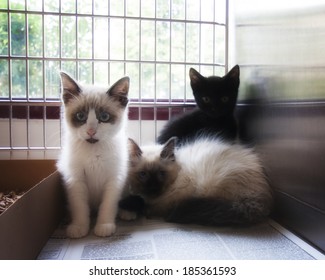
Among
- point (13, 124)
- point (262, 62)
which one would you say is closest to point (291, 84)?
point (262, 62)

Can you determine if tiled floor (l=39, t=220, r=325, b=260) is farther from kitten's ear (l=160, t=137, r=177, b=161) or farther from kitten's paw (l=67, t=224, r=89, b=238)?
kitten's ear (l=160, t=137, r=177, b=161)

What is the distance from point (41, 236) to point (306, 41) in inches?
41.6

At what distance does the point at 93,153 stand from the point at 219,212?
504 millimetres

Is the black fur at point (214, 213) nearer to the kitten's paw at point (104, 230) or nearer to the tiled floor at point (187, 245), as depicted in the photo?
the tiled floor at point (187, 245)

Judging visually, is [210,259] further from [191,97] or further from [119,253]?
[191,97]

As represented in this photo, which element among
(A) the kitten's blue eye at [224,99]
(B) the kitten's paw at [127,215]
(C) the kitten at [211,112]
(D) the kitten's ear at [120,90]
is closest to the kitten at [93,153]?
(D) the kitten's ear at [120,90]

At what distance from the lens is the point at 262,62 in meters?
1.38

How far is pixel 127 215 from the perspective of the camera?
4.23 feet

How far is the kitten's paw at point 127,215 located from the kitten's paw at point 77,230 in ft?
0.63

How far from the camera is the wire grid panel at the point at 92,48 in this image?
64.4 inches

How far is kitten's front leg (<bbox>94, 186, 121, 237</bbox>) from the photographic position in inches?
43.7

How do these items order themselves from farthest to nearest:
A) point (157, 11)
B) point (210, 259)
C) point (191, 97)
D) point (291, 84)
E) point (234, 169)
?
point (191, 97) → point (157, 11) → point (234, 169) → point (291, 84) → point (210, 259)

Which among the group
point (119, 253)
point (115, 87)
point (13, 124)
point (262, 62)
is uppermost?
point (262, 62)

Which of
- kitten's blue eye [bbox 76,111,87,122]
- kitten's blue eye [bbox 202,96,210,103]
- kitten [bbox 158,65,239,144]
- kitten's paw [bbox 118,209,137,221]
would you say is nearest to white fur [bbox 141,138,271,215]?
kitten's paw [bbox 118,209,137,221]
